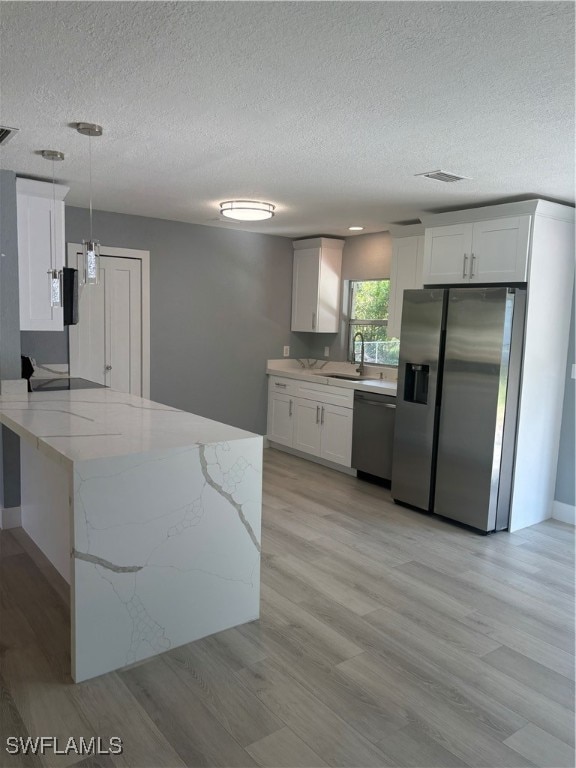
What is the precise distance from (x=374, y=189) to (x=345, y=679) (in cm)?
286

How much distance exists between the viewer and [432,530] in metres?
4.06

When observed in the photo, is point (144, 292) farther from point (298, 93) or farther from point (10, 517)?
point (298, 93)

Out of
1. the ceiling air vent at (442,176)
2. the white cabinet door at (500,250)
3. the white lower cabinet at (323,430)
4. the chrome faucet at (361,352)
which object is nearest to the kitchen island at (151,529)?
the ceiling air vent at (442,176)

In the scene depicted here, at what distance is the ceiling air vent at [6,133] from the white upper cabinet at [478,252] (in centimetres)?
295

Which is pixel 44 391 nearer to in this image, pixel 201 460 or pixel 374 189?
pixel 201 460

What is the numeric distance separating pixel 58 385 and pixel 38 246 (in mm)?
968

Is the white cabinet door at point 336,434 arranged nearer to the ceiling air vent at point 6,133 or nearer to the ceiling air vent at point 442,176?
the ceiling air vent at point 442,176

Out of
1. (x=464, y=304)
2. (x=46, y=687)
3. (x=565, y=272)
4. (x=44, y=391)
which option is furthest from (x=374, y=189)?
(x=46, y=687)

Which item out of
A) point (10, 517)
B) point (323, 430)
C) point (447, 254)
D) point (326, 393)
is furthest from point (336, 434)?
point (10, 517)

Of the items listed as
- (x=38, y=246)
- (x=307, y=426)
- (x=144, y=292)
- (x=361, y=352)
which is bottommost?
(x=307, y=426)

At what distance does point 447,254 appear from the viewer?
A: 14.3 feet

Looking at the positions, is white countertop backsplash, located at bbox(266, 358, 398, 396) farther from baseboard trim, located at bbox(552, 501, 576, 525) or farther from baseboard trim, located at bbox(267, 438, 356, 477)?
baseboard trim, located at bbox(552, 501, 576, 525)

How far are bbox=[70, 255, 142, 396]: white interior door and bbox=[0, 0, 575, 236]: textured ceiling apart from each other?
4.81ft

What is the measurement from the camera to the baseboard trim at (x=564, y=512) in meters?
4.29
